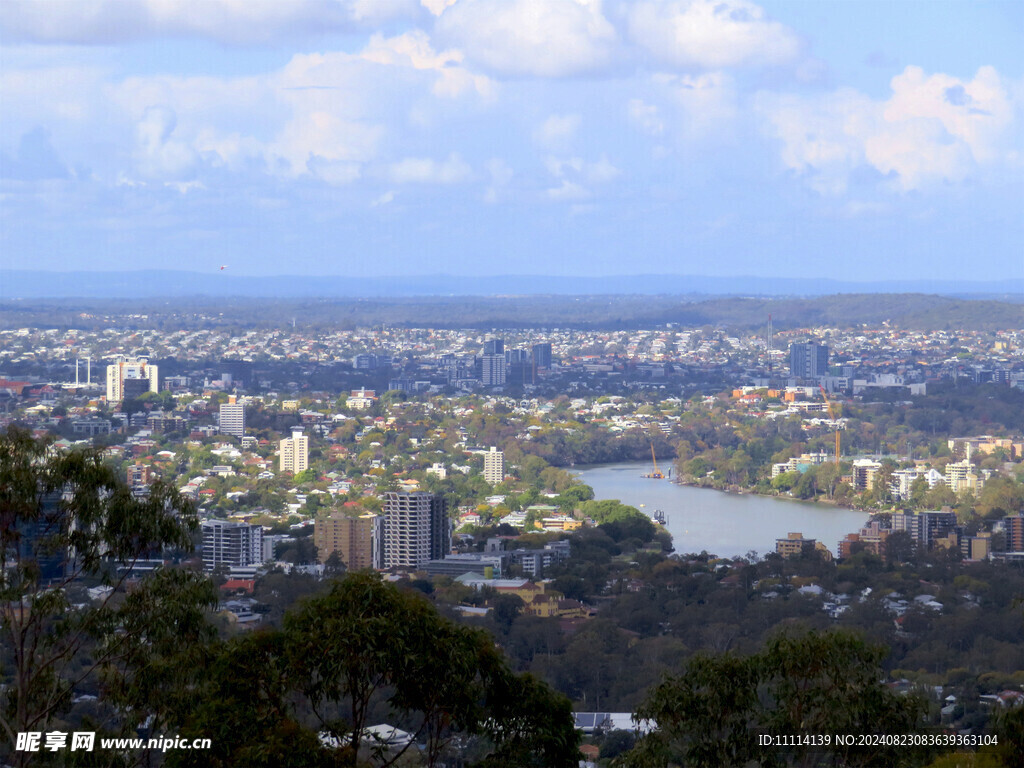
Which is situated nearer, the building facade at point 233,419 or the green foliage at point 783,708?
the green foliage at point 783,708

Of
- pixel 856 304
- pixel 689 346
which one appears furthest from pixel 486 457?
pixel 856 304

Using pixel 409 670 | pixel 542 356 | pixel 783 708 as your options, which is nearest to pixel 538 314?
pixel 542 356

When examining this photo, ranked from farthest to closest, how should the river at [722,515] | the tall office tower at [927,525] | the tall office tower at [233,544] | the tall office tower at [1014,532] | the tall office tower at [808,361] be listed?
the tall office tower at [808,361] → the river at [722,515] → the tall office tower at [927,525] → the tall office tower at [1014,532] → the tall office tower at [233,544]

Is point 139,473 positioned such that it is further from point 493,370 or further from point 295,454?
point 493,370

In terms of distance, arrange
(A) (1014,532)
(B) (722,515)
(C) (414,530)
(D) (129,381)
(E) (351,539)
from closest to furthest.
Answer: (E) (351,539) → (C) (414,530) → (A) (1014,532) → (B) (722,515) → (D) (129,381)

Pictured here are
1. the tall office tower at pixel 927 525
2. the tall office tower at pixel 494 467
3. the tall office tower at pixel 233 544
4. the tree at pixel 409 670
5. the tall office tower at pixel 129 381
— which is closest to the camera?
the tree at pixel 409 670

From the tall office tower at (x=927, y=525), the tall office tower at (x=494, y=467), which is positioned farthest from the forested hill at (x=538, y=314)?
the tall office tower at (x=927, y=525)

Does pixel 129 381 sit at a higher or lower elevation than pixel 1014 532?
higher

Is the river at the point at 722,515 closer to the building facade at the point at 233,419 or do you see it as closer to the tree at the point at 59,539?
the building facade at the point at 233,419
